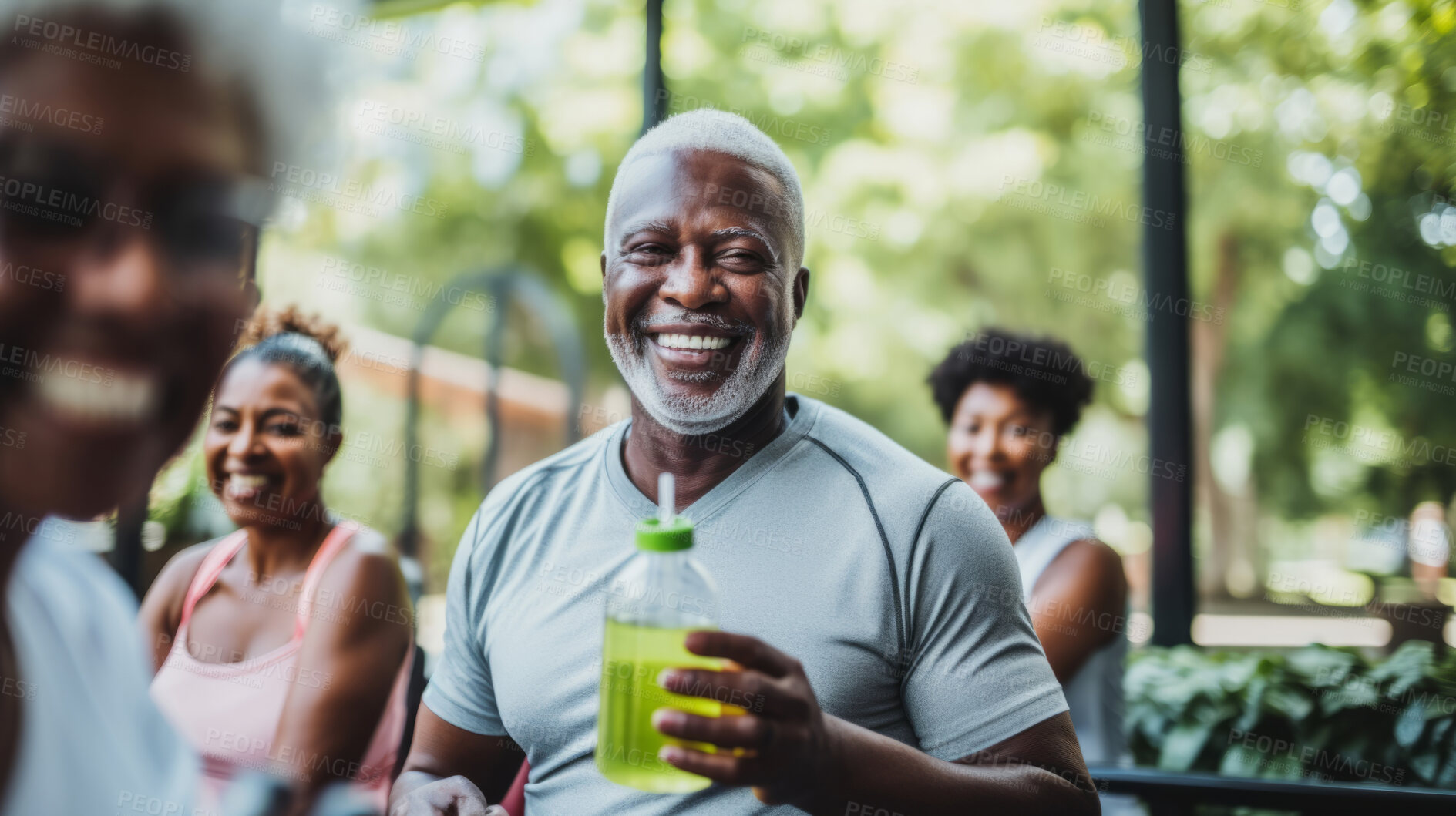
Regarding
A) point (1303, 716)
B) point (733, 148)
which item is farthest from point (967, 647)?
point (1303, 716)

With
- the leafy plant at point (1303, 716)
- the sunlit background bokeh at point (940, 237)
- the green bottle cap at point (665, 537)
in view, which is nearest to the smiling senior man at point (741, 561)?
the green bottle cap at point (665, 537)

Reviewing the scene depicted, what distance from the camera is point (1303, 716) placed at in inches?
121

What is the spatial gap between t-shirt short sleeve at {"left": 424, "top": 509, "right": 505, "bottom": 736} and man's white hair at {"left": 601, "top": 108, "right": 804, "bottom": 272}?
0.78 metres

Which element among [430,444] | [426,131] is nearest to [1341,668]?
[430,444]

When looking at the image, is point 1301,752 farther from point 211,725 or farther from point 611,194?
point 211,725

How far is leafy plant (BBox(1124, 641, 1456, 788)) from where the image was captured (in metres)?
2.88

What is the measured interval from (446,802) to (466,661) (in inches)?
12.3

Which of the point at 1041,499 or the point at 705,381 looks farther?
the point at 1041,499

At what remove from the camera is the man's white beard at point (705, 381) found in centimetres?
190

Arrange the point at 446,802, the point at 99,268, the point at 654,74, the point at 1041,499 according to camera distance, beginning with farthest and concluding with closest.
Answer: the point at 1041,499, the point at 654,74, the point at 446,802, the point at 99,268

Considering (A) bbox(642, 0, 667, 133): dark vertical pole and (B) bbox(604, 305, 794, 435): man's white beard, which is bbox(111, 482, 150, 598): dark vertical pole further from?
(A) bbox(642, 0, 667, 133): dark vertical pole

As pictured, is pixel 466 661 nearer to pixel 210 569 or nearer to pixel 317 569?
pixel 317 569

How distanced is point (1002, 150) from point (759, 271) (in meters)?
7.59

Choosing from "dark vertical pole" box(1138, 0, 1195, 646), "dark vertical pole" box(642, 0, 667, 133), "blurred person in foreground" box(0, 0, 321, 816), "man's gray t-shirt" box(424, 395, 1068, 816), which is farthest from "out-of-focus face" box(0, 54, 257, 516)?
"dark vertical pole" box(1138, 0, 1195, 646)
